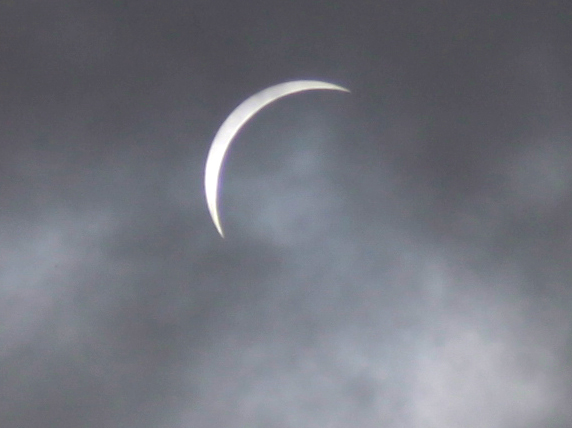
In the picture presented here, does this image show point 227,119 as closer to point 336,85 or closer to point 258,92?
point 258,92

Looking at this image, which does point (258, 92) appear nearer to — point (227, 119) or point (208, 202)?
point (227, 119)

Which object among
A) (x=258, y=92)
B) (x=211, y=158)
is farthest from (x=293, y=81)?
(x=211, y=158)

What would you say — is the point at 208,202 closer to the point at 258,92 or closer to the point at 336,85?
the point at 258,92

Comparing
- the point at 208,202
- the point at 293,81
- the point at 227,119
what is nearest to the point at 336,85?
the point at 293,81

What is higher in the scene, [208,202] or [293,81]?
[293,81]

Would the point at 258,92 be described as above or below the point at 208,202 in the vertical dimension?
above

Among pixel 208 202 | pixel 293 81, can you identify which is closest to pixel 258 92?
pixel 293 81
